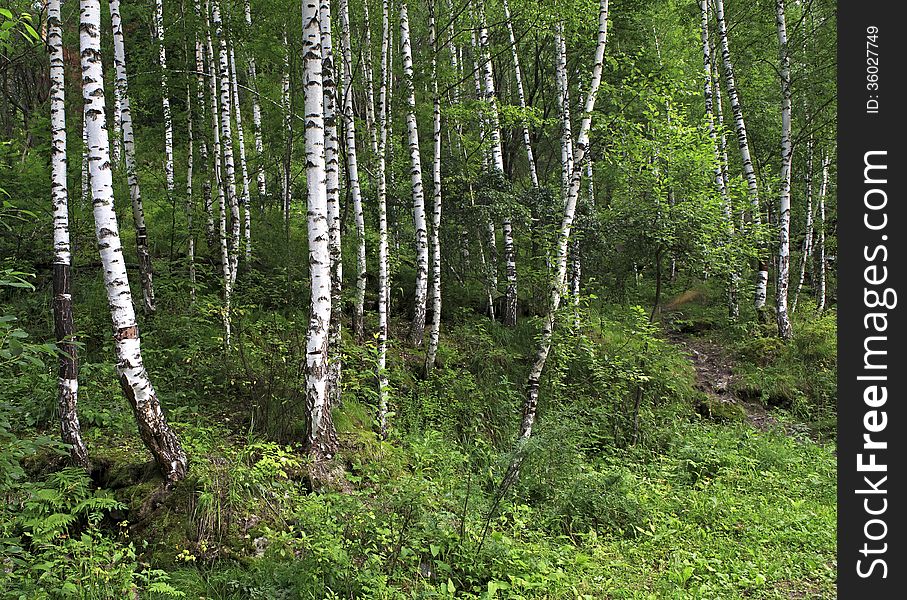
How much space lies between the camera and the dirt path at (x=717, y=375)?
1033 cm

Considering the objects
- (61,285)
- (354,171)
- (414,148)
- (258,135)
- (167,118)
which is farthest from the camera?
(258,135)

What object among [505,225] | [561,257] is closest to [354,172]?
[505,225]

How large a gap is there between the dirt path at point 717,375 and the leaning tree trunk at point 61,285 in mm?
10071

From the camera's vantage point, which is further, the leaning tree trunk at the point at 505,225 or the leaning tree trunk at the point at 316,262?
the leaning tree trunk at the point at 505,225

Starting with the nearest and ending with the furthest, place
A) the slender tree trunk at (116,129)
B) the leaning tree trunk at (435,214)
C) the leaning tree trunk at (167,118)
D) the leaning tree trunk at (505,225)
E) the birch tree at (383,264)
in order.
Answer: the birch tree at (383,264)
the leaning tree trunk at (435,214)
the slender tree trunk at (116,129)
the leaning tree trunk at (167,118)
the leaning tree trunk at (505,225)

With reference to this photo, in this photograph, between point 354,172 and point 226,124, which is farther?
point 226,124

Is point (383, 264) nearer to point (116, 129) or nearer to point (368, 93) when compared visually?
point (368, 93)

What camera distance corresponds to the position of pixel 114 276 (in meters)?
4.73

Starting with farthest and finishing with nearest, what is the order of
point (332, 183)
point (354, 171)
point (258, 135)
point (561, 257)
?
point (258, 135), point (354, 171), point (332, 183), point (561, 257)

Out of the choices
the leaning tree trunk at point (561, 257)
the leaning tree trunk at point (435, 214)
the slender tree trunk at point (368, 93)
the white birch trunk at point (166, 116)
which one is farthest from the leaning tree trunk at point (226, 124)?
the leaning tree trunk at point (561, 257)

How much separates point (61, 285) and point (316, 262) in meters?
2.25

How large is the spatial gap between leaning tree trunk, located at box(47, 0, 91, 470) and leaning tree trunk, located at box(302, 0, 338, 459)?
2.06 meters

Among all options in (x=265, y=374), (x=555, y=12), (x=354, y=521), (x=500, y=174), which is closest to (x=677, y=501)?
(x=354, y=521)

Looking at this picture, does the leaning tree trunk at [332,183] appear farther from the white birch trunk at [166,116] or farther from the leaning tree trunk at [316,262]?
the white birch trunk at [166,116]
